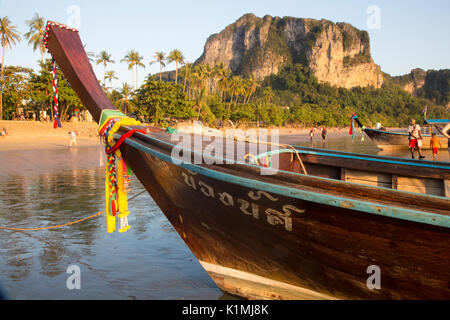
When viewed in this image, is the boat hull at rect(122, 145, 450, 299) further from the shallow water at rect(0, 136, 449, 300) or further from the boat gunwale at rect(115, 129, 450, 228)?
the shallow water at rect(0, 136, 449, 300)

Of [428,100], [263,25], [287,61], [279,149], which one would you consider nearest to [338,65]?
[287,61]

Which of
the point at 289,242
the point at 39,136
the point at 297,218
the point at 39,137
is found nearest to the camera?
the point at 297,218

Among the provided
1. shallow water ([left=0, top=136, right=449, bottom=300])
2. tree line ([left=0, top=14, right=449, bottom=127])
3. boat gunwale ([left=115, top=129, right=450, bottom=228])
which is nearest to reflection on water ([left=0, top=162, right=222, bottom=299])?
shallow water ([left=0, top=136, right=449, bottom=300])

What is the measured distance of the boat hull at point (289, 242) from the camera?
113 inches

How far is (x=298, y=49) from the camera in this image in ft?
607

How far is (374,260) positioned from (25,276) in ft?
15.3

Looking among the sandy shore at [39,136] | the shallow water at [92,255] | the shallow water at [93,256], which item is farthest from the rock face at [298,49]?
the shallow water at [93,256]

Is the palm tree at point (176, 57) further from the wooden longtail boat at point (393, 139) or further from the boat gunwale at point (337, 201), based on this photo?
the boat gunwale at point (337, 201)

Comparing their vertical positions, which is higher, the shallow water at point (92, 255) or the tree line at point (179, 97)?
the tree line at point (179, 97)

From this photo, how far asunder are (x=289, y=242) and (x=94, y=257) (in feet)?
12.2

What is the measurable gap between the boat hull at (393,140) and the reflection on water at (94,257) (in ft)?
67.1

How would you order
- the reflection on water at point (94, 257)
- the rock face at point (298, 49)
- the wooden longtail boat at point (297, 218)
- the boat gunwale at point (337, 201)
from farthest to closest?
the rock face at point (298, 49), the reflection on water at point (94, 257), the wooden longtail boat at point (297, 218), the boat gunwale at point (337, 201)

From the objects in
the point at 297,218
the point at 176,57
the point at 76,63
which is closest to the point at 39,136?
the point at 76,63

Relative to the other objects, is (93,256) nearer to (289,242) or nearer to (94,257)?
(94,257)
